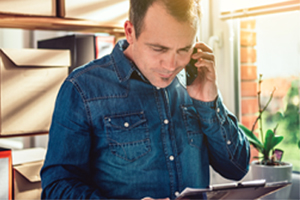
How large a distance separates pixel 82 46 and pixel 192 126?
0.73m

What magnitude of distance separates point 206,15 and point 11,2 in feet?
3.31

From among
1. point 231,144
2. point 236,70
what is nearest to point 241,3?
point 236,70

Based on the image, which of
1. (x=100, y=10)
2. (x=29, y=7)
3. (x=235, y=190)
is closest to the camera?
(x=235, y=190)

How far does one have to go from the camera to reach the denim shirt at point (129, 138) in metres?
1.05

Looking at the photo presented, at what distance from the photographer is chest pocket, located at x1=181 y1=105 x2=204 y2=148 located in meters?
1.20

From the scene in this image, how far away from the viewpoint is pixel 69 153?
1041mm

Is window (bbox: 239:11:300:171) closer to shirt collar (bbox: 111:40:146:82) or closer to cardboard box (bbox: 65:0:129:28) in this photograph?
cardboard box (bbox: 65:0:129:28)

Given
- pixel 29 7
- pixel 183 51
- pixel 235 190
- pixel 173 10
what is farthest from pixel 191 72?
pixel 29 7

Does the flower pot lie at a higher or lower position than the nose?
lower

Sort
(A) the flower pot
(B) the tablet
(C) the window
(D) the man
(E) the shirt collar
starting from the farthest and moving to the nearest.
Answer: (C) the window < (A) the flower pot < (E) the shirt collar < (D) the man < (B) the tablet

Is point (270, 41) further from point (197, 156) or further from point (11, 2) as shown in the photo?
point (11, 2)

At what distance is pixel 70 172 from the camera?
41.1 inches

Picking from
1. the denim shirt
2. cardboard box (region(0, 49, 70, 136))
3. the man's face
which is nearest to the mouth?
the man's face

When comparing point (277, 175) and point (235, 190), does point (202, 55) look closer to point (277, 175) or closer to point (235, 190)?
point (235, 190)
